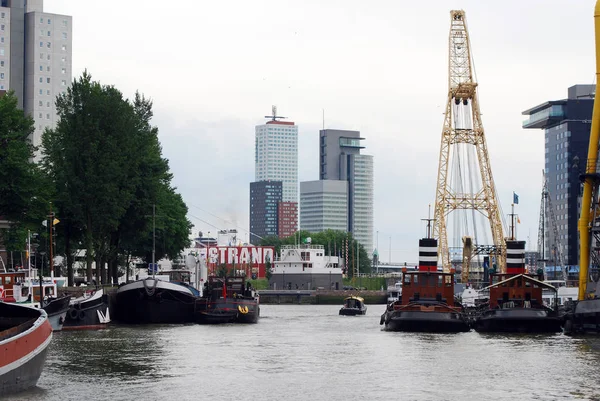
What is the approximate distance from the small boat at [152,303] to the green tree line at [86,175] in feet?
25.3

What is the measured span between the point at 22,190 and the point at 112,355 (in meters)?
32.1

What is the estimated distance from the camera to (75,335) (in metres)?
65.4

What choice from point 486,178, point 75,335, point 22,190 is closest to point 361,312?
point 486,178

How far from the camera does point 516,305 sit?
7312cm

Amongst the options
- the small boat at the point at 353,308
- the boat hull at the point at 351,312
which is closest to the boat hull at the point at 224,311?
the boat hull at the point at 351,312

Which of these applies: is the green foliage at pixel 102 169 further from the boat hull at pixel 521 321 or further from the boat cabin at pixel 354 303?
the boat hull at pixel 521 321

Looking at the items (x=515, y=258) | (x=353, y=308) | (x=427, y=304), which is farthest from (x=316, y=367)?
(x=353, y=308)

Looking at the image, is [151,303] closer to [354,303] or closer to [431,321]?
[431,321]

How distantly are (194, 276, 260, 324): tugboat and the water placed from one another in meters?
11.9

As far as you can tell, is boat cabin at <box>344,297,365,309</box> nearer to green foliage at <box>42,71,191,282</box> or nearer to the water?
green foliage at <box>42,71,191,282</box>

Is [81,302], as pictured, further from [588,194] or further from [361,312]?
[361,312]

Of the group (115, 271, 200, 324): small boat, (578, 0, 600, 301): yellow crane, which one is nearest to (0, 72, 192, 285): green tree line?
(115, 271, 200, 324): small boat

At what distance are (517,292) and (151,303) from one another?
27.6 meters

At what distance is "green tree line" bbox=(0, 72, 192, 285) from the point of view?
80.7 m
